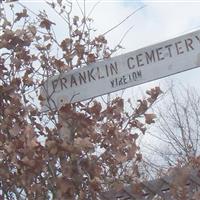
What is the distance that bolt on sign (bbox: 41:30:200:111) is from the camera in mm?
3318

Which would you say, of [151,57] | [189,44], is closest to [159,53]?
[151,57]

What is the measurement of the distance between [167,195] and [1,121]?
1184 mm

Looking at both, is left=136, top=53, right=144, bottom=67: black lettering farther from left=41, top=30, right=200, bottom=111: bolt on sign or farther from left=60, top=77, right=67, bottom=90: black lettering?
left=60, top=77, right=67, bottom=90: black lettering

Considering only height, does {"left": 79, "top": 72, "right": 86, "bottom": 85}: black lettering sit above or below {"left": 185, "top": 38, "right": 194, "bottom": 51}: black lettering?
below

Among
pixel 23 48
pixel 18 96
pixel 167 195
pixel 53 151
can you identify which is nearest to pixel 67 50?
pixel 23 48

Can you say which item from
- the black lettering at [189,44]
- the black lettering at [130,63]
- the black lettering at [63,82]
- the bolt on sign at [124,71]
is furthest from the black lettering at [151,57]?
the black lettering at [63,82]

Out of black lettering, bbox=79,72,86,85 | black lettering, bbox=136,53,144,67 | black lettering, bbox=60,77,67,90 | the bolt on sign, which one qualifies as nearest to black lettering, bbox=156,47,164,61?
the bolt on sign

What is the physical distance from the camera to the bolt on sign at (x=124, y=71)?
3.32m

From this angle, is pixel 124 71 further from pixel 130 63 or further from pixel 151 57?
pixel 151 57

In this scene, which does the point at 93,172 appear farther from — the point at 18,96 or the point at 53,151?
the point at 18,96

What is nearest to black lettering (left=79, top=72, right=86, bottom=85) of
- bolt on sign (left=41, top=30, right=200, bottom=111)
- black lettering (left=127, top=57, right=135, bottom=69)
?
bolt on sign (left=41, top=30, right=200, bottom=111)

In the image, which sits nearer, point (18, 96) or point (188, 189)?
point (188, 189)

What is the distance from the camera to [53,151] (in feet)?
9.79

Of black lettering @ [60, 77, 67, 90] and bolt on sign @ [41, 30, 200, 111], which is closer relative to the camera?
bolt on sign @ [41, 30, 200, 111]
